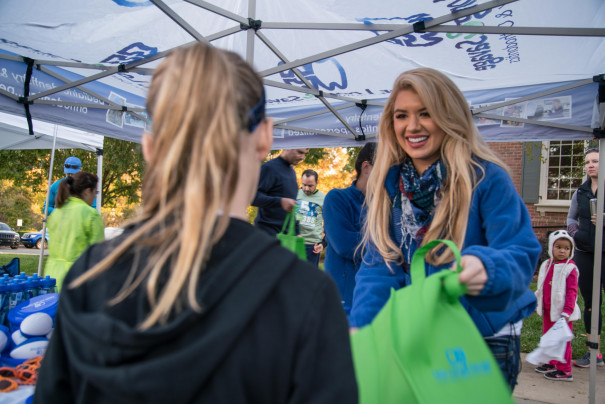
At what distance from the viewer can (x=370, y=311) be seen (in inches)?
67.1

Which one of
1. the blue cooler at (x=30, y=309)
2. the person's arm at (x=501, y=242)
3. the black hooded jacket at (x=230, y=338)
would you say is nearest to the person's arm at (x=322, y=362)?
the black hooded jacket at (x=230, y=338)

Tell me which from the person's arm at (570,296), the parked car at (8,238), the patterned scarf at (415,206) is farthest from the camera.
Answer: the parked car at (8,238)

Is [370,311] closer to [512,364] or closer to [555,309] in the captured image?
[512,364]

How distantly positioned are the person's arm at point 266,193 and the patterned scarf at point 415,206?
9.76 feet

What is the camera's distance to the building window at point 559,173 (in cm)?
1167

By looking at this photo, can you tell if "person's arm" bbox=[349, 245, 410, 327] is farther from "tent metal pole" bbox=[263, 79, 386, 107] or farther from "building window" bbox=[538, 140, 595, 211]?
"building window" bbox=[538, 140, 595, 211]

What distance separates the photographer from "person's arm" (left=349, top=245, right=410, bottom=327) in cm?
171

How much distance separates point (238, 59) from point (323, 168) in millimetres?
11318

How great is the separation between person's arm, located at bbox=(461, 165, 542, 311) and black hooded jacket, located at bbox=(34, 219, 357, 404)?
2.23ft

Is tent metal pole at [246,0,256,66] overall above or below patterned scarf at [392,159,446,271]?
above

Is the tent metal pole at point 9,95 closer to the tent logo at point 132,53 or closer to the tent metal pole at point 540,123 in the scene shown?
the tent logo at point 132,53

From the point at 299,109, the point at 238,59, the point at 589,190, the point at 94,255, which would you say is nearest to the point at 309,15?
the point at 299,109

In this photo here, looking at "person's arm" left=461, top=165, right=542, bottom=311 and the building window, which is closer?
"person's arm" left=461, top=165, right=542, bottom=311

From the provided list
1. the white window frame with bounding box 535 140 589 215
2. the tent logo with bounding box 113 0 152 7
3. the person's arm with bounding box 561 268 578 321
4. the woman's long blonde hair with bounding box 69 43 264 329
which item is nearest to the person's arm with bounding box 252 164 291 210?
the tent logo with bounding box 113 0 152 7
